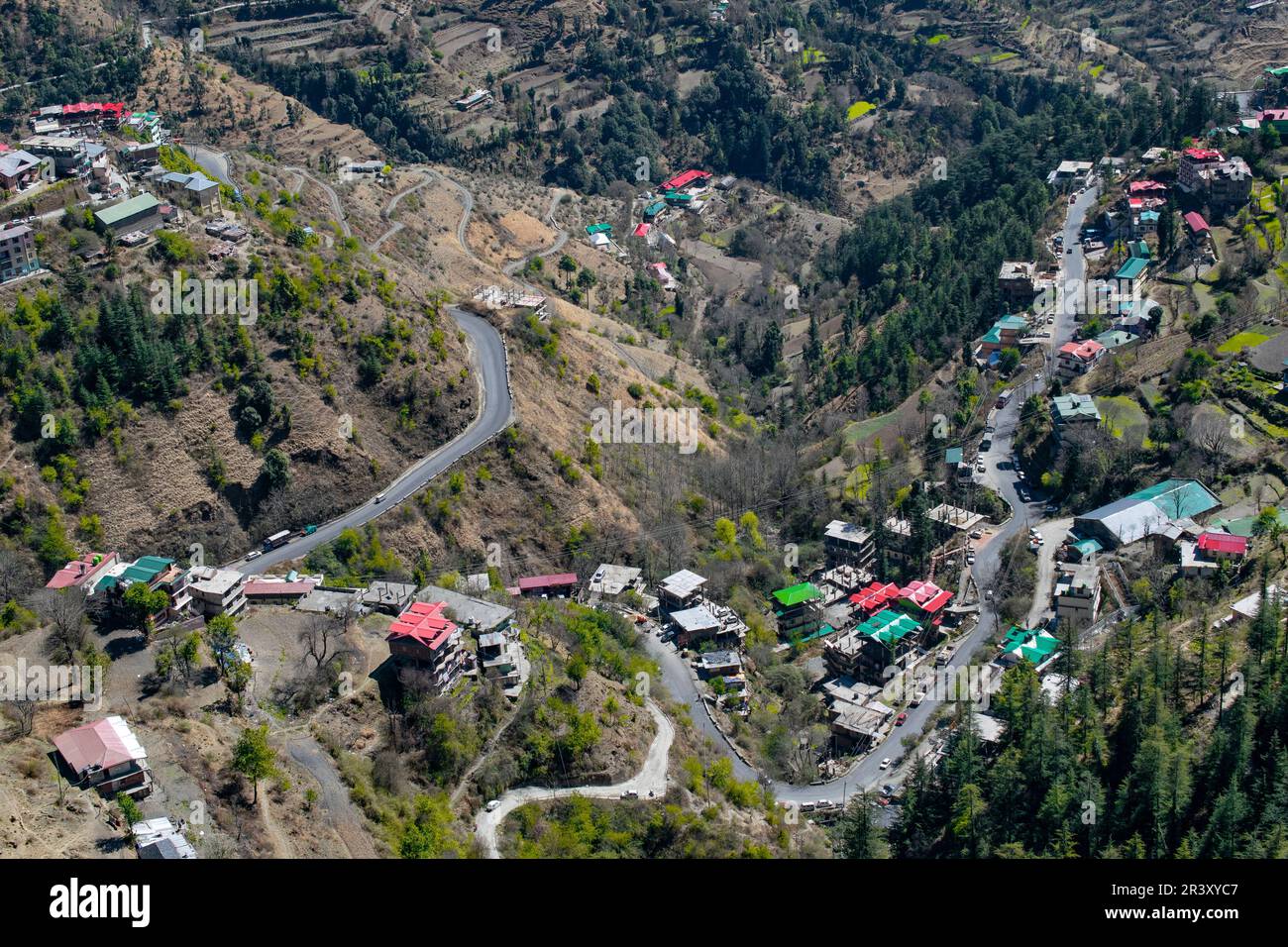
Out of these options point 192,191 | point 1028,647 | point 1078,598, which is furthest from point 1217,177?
point 192,191

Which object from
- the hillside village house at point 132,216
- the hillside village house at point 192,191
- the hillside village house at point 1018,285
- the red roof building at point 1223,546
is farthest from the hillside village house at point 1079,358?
the hillside village house at point 132,216

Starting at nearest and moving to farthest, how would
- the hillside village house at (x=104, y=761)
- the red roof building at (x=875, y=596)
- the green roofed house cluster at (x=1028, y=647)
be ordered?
the hillside village house at (x=104, y=761) < the green roofed house cluster at (x=1028, y=647) < the red roof building at (x=875, y=596)

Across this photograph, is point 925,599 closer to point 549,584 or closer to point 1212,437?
point 549,584

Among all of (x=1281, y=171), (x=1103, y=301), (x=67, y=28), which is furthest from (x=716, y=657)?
(x=67, y=28)

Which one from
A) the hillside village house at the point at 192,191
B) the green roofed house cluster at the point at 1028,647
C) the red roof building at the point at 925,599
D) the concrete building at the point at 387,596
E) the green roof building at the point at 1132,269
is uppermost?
the hillside village house at the point at 192,191

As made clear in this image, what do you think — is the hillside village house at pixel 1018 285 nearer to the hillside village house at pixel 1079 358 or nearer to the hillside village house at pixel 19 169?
the hillside village house at pixel 1079 358

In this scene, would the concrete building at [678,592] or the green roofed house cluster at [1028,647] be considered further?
the concrete building at [678,592]
